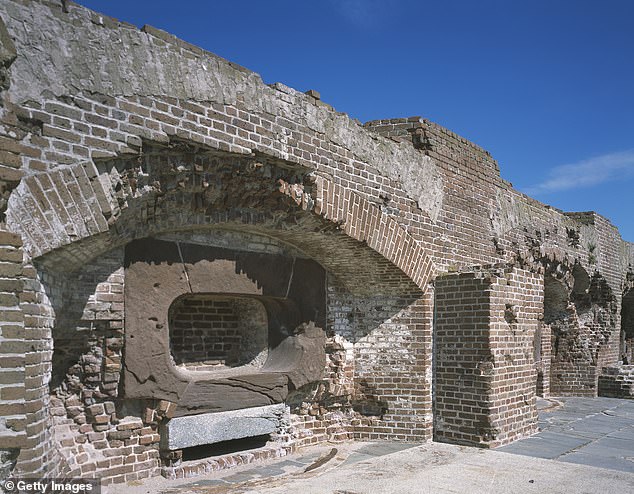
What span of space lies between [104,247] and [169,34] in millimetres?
1954

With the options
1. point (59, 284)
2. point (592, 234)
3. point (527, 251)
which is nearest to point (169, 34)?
point (59, 284)

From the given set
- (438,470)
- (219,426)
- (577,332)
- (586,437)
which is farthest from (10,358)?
(577,332)

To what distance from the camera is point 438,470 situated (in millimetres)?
5891

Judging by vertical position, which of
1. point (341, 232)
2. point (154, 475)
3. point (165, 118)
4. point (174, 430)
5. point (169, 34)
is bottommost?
point (154, 475)

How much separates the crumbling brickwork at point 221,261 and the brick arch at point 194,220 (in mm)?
19

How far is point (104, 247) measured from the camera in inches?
191

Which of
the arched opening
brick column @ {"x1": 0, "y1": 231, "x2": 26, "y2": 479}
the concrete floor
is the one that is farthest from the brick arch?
the arched opening

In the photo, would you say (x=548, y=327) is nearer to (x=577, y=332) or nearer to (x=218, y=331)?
(x=577, y=332)

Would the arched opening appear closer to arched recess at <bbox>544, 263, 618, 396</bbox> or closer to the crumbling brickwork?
arched recess at <bbox>544, 263, 618, 396</bbox>

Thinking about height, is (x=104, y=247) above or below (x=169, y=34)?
below

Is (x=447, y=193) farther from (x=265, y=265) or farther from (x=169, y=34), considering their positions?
(x=169, y=34)

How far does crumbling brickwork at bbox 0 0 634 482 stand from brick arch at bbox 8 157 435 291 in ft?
0.06

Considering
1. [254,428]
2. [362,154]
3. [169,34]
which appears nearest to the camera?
[169,34]

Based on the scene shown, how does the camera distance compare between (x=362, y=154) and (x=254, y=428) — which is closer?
(x=254, y=428)
